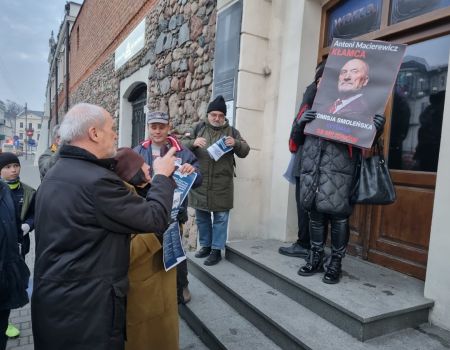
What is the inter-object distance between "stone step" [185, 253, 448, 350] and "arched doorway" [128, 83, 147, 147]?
522 cm

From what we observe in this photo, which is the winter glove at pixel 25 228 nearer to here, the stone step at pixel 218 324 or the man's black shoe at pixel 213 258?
the stone step at pixel 218 324

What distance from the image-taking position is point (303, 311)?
105 inches

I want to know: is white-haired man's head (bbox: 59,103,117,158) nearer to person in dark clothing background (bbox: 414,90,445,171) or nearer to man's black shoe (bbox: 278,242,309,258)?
man's black shoe (bbox: 278,242,309,258)

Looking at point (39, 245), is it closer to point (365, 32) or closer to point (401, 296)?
point (401, 296)

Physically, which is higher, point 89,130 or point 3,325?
point 89,130

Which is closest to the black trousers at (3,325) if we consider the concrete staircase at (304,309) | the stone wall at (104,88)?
the concrete staircase at (304,309)

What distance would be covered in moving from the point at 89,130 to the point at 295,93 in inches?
104

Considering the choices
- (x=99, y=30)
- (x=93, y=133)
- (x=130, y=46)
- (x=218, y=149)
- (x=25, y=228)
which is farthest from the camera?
(x=99, y=30)

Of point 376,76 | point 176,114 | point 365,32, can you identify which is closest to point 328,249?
point 376,76

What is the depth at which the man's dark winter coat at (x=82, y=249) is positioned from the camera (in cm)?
153

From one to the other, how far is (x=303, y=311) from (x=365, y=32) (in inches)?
106

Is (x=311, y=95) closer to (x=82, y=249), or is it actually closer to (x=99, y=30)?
(x=82, y=249)

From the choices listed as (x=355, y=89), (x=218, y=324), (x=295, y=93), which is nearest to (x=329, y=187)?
Result: (x=355, y=89)

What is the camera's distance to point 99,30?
37.0 ft
